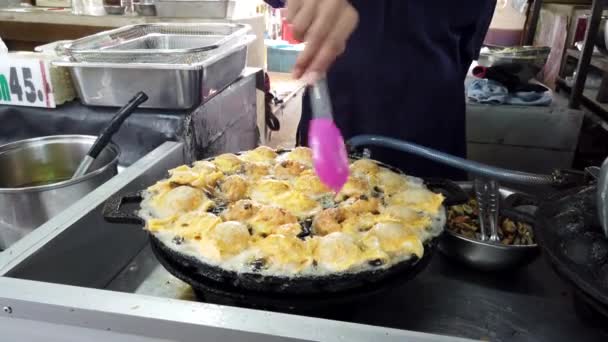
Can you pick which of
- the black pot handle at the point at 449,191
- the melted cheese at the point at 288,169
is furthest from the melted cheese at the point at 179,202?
the black pot handle at the point at 449,191

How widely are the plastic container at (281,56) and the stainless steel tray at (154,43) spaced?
3.49 m

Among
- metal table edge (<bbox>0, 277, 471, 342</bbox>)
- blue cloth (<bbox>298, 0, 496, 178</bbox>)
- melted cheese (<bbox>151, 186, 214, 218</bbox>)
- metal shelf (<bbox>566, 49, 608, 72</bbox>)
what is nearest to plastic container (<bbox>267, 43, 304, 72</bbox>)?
metal shelf (<bbox>566, 49, 608, 72</bbox>)

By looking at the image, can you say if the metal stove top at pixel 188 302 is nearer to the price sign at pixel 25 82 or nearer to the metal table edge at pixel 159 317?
the metal table edge at pixel 159 317

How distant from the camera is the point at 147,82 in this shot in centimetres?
138

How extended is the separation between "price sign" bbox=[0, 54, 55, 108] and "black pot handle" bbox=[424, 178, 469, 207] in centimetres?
120

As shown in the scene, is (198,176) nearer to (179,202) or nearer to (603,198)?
(179,202)

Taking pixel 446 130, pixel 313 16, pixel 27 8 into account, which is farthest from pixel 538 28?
pixel 27 8

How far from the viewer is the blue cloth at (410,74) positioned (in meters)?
1.56

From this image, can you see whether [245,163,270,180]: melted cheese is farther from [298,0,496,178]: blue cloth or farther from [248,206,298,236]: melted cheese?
[298,0,496,178]: blue cloth

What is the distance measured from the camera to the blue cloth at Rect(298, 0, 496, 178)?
1560mm

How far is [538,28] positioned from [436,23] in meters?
3.00

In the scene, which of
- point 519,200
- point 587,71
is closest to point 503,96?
point 587,71

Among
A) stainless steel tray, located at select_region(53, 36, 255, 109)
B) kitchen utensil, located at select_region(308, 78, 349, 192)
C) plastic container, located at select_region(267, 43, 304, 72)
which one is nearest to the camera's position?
kitchen utensil, located at select_region(308, 78, 349, 192)

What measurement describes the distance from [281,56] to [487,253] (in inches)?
187
